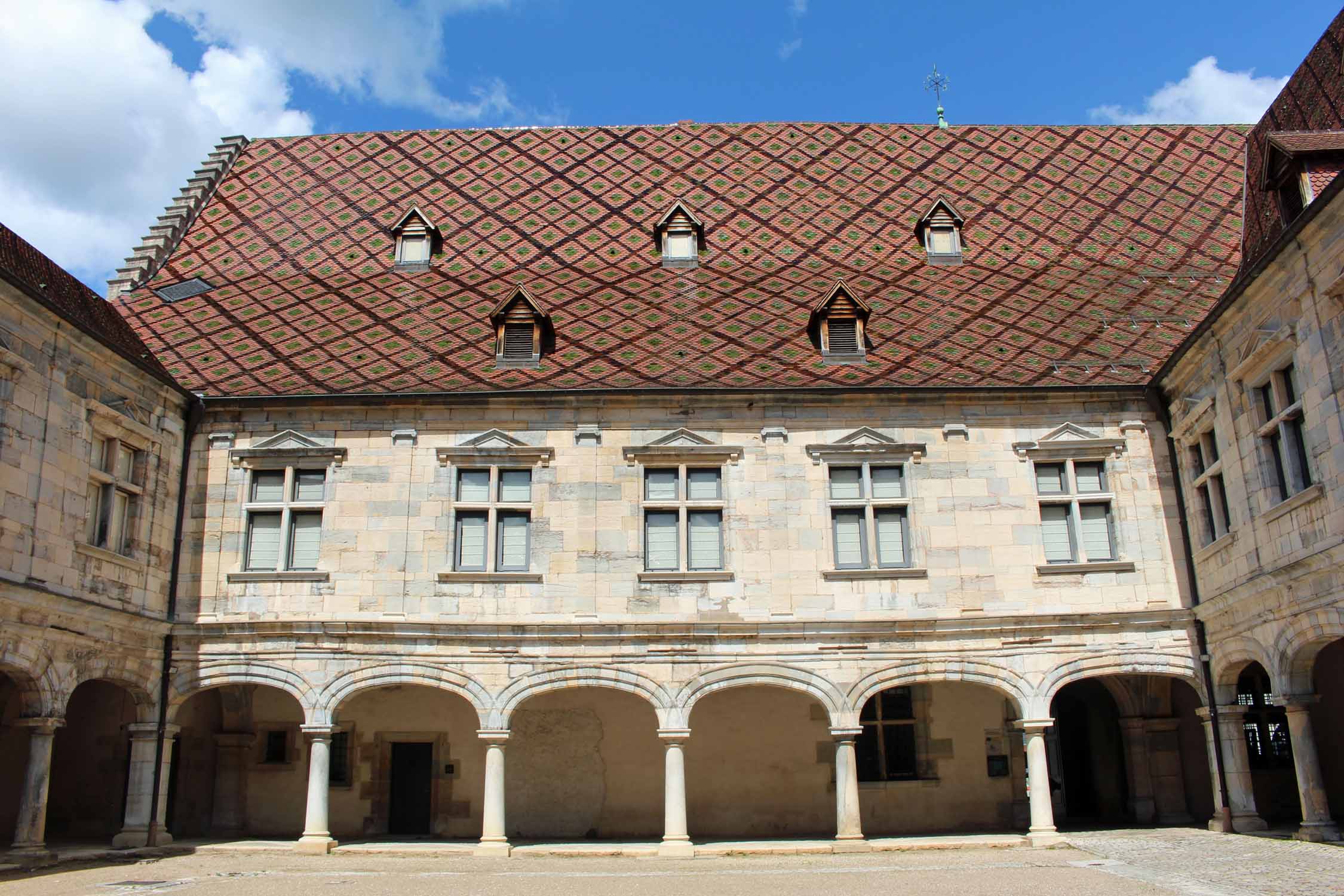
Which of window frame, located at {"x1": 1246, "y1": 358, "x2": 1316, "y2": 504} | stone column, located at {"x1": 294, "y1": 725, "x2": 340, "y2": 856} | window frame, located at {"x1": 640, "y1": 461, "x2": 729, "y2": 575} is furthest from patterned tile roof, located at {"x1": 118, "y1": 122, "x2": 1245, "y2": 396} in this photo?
stone column, located at {"x1": 294, "y1": 725, "x2": 340, "y2": 856}

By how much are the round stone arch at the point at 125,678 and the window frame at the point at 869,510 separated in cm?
709

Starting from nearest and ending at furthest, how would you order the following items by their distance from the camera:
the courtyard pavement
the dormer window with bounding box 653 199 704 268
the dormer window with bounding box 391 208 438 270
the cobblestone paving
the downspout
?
the cobblestone paving
the courtyard pavement
the downspout
the dormer window with bounding box 653 199 704 268
the dormer window with bounding box 391 208 438 270

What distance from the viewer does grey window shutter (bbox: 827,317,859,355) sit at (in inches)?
532

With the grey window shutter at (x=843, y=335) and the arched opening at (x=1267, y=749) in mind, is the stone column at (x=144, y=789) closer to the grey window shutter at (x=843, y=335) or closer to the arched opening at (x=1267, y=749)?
the grey window shutter at (x=843, y=335)

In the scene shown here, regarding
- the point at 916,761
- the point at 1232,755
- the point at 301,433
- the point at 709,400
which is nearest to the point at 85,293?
the point at 301,433

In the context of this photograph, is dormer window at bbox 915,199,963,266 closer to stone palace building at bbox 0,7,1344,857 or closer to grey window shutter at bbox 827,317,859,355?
stone palace building at bbox 0,7,1344,857

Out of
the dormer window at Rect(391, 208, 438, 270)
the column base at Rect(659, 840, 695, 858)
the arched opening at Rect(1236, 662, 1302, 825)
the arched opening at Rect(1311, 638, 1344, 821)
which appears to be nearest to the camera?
the column base at Rect(659, 840, 695, 858)

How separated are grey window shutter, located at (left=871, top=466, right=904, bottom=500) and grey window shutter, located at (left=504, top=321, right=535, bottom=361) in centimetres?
419

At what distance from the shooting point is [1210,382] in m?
11.5

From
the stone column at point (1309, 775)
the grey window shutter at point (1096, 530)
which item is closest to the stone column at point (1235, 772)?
the stone column at point (1309, 775)

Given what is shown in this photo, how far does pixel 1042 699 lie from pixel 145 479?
9.46 metres

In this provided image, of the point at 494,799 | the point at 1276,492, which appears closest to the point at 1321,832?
the point at 1276,492

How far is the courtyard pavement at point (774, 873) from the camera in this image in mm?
8812

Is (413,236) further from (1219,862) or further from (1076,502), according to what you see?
(1219,862)
